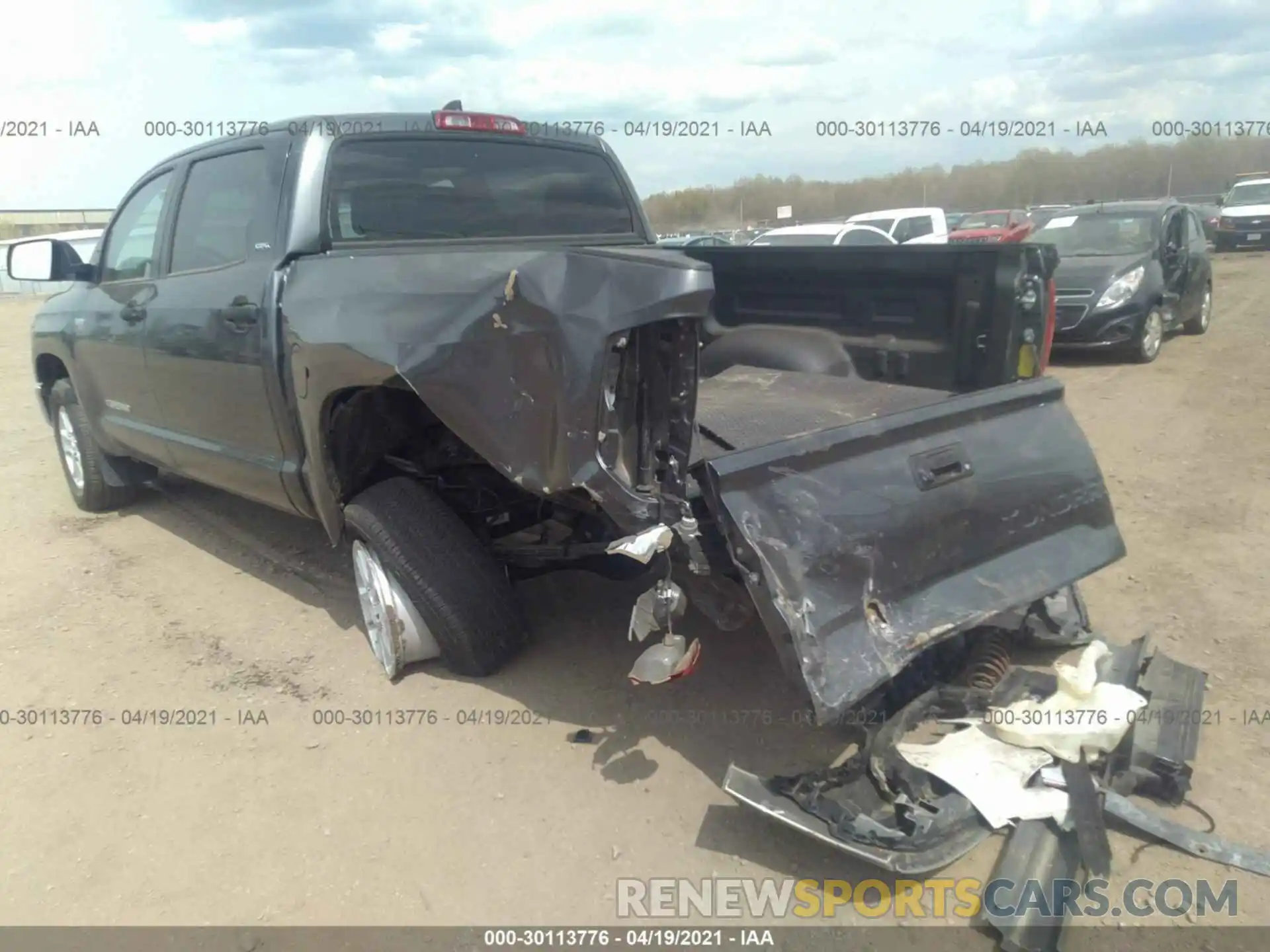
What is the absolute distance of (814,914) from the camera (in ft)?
8.23

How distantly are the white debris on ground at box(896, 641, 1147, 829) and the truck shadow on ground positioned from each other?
1.24ft

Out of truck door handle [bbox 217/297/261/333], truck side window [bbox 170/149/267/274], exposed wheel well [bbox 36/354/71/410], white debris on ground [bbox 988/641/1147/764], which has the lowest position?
white debris on ground [bbox 988/641/1147/764]

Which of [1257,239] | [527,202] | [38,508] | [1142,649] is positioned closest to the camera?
[1142,649]

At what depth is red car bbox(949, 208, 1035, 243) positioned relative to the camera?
1548 centimetres

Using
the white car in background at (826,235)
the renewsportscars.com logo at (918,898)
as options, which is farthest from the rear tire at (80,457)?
the white car in background at (826,235)

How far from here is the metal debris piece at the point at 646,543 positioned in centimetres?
249

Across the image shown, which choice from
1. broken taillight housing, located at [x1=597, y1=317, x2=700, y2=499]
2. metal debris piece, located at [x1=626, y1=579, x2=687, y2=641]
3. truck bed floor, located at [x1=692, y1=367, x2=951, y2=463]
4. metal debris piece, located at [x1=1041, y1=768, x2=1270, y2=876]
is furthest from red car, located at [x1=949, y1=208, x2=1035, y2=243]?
metal debris piece, located at [x1=626, y1=579, x2=687, y2=641]

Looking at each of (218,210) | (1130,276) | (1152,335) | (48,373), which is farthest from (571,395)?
(1152,335)

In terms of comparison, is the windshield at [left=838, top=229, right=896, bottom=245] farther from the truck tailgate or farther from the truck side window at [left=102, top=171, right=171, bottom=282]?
the truck tailgate

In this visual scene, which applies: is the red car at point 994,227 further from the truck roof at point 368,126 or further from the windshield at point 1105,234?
the truck roof at point 368,126

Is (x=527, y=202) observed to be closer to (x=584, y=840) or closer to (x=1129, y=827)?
(x=584, y=840)

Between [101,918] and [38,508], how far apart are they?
4.44m

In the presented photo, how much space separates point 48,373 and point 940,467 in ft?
18.5

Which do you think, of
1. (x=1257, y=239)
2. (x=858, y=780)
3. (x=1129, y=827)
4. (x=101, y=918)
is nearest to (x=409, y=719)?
(x=101, y=918)
